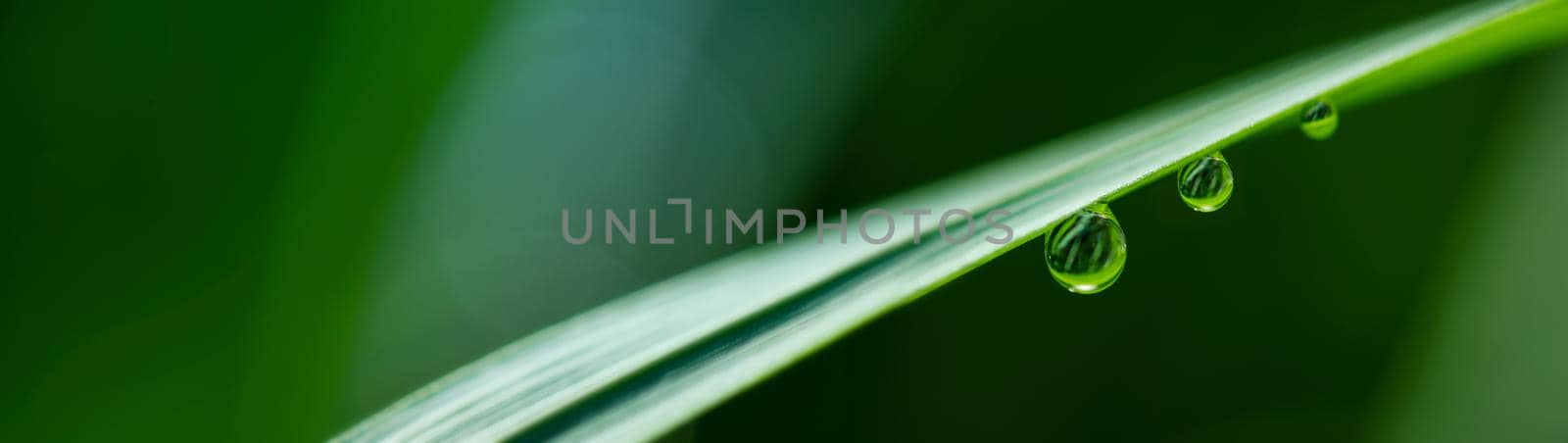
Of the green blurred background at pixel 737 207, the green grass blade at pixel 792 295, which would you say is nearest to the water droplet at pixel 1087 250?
the green grass blade at pixel 792 295

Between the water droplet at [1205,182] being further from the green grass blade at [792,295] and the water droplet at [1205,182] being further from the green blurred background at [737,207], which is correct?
the green blurred background at [737,207]

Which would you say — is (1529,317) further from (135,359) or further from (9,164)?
(9,164)

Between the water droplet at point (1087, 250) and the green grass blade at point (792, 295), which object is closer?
the green grass blade at point (792, 295)

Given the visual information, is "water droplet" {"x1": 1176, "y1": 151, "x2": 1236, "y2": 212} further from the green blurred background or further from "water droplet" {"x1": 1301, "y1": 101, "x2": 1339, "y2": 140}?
the green blurred background

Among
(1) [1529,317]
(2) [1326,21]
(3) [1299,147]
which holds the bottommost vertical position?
(1) [1529,317]

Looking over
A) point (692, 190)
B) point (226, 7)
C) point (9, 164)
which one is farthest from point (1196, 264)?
point (9, 164)

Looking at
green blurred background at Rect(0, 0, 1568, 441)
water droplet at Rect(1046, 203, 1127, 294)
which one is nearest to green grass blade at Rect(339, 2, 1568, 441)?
water droplet at Rect(1046, 203, 1127, 294)
